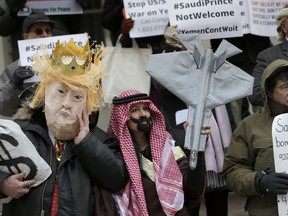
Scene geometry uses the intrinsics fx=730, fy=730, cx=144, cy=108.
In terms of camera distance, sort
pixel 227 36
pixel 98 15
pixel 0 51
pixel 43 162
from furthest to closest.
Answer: pixel 98 15 < pixel 0 51 < pixel 227 36 < pixel 43 162

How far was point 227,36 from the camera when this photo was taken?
19.5 feet

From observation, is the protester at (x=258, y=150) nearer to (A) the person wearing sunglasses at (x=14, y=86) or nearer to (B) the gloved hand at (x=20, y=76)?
(A) the person wearing sunglasses at (x=14, y=86)

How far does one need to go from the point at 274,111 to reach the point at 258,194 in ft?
1.83

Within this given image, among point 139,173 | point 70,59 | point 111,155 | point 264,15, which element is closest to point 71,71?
point 70,59

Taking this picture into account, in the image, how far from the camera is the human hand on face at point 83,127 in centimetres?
414

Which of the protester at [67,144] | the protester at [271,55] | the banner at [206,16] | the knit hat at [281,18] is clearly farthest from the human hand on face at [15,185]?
the knit hat at [281,18]

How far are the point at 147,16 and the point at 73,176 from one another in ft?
8.05

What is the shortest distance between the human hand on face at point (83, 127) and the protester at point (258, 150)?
1011 mm

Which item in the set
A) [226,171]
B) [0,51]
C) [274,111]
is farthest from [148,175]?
[0,51]

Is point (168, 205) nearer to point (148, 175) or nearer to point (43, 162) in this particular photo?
point (148, 175)

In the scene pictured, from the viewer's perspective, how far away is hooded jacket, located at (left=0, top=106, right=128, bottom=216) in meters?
4.10

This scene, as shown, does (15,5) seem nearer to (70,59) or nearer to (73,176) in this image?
(70,59)

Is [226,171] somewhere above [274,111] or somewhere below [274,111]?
below

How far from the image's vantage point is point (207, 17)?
5.97 metres
